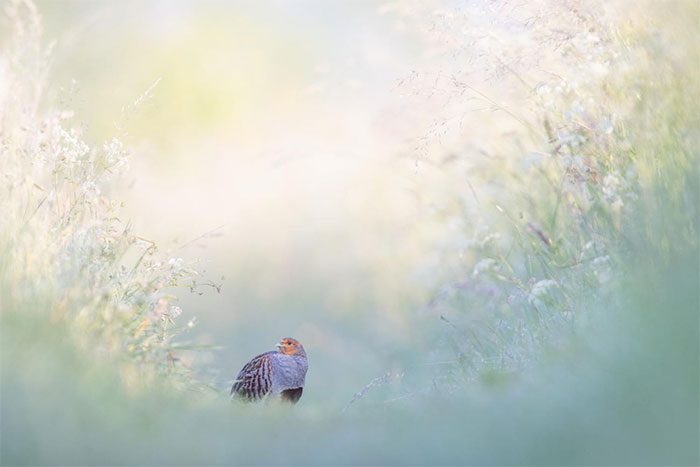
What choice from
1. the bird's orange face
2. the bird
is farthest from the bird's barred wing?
the bird's orange face

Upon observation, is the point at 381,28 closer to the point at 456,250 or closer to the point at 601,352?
the point at 456,250

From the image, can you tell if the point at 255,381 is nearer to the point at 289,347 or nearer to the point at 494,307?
the point at 289,347

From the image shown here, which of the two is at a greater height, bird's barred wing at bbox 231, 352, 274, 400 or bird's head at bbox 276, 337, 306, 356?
bird's head at bbox 276, 337, 306, 356

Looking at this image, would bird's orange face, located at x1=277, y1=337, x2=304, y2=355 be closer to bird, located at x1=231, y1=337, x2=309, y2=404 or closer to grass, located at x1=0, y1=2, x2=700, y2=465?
bird, located at x1=231, y1=337, x2=309, y2=404

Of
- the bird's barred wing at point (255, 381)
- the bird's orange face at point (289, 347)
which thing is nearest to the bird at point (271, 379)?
the bird's barred wing at point (255, 381)

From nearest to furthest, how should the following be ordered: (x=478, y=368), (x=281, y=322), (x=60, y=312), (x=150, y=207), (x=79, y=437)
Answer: (x=79, y=437) < (x=60, y=312) < (x=478, y=368) < (x=281, y=322) < (x=150, y=207)

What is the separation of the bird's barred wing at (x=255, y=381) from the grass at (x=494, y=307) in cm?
35

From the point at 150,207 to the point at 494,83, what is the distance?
13.4ft

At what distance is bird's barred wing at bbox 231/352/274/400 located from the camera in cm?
396

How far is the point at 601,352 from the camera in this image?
2.49 m

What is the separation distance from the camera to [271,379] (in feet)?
13.1

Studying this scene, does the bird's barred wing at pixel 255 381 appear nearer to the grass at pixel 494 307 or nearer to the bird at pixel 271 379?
the bird at pixel 271 379

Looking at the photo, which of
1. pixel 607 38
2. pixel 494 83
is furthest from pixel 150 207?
pixel 607 38

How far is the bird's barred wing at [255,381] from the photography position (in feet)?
13.0
